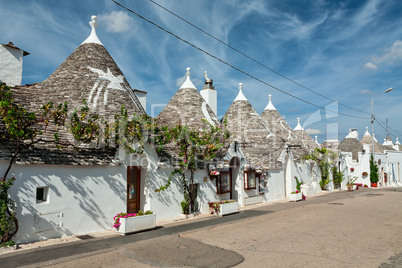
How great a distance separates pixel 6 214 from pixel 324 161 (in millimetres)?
25130

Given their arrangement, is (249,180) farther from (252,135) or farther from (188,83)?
(188,83)

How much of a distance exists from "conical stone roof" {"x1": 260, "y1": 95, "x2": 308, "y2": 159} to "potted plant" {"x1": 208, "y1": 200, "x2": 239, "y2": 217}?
13.9 metres

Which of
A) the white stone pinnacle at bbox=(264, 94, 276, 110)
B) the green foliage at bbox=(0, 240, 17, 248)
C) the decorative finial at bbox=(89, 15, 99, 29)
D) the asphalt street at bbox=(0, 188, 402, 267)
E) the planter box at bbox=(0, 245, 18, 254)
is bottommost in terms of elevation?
the asphalt street at bbox=(0, 188, 402, 267)

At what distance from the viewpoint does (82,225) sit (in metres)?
10.1

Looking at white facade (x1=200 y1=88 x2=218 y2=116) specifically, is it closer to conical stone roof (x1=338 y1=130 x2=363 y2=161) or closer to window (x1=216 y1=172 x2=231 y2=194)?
window (x1=216 y1=172 x2=231 y2=194)

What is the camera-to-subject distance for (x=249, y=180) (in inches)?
710

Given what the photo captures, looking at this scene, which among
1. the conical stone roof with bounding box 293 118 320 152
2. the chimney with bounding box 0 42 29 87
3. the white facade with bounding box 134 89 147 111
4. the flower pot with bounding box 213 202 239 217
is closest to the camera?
the chimney with bounding box 0 42 29 87

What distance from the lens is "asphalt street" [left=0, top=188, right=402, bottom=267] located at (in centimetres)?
712

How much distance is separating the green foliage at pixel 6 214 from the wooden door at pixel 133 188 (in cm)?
458

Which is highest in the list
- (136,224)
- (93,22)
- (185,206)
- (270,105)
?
(93,22)

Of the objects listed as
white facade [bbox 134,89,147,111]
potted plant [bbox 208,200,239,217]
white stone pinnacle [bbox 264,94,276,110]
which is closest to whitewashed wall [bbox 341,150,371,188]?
white stone pinnacle [bbox 264,94,276,110]

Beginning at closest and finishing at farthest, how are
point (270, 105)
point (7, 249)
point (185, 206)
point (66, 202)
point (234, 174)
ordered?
point (7, 249) < point (66, 202) < point (185, 206) < point (234, 174) < point (270, 105)

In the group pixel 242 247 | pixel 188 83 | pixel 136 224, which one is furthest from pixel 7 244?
pixel 188 83

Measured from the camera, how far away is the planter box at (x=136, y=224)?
9.96m
